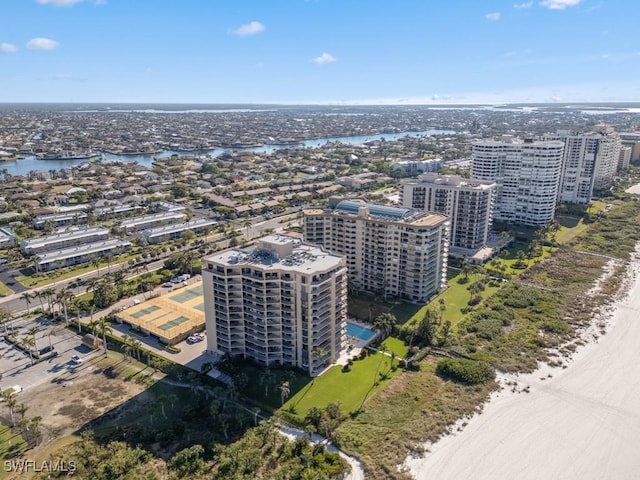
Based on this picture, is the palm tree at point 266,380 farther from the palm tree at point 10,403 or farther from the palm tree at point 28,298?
the palm tree at point 28,298

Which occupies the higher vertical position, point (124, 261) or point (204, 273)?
point (204, 273)

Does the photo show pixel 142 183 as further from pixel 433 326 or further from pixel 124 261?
pixel 433 326

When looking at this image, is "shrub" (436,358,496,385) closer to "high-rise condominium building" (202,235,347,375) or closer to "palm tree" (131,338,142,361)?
"high-rise condominium building" (202,235,347,375)

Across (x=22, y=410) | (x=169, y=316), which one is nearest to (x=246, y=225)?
(x=169, y=316)

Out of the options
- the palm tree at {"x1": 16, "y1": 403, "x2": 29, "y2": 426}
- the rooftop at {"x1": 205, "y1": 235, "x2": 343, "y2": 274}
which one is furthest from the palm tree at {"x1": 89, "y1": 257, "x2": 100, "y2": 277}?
the palm tree at {"x1": 16, "y1": 403, "x2": 29, "y2": 426}

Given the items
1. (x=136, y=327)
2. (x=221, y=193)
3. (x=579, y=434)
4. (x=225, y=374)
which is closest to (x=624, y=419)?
(x=579, y=434)

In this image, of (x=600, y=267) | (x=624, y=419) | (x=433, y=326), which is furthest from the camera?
(x=600, y=267)

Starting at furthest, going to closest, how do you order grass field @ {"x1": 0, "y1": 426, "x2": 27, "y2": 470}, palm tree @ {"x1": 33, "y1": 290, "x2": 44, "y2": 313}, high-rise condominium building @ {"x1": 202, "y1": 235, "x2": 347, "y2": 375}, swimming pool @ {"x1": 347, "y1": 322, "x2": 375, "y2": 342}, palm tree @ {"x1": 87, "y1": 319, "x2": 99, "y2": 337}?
palm tree @ {"x1": 33, "y1": 290, "x2": 44, "y2": 313}
swimming pool @ {"x1": 347, "y1": 322, "x2": 375, "y2": 342}
palm tree @ {"x1": 87, "y1": 319, "x2": 99, "y2": 337}
high-rise condominium building @ {"x1": 202, "y1": 235, "x2": 347, "y2": 375}
grass field @ {"x1": 0, "y1": 426, "x2": 27, "y2": 470}
